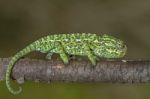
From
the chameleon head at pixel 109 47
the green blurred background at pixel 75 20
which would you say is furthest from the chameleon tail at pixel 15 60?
the green blurred background at pixel 75 20

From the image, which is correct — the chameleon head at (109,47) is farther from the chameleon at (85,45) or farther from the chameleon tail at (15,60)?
the chameleon tail at (15,60)

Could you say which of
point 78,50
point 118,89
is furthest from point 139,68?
point 118,89

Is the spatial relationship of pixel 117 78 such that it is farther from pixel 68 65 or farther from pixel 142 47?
pixel 142 47

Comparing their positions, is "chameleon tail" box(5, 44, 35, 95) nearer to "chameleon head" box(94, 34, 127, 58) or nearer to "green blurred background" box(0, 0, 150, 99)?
"chameleon head" box(94, 34, 127, 58)

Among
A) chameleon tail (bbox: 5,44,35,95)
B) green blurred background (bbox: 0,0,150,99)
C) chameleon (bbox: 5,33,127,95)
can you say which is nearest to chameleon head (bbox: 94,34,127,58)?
chameleon (bbox: 5,33,127,95)

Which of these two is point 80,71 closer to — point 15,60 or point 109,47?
point 109,47
